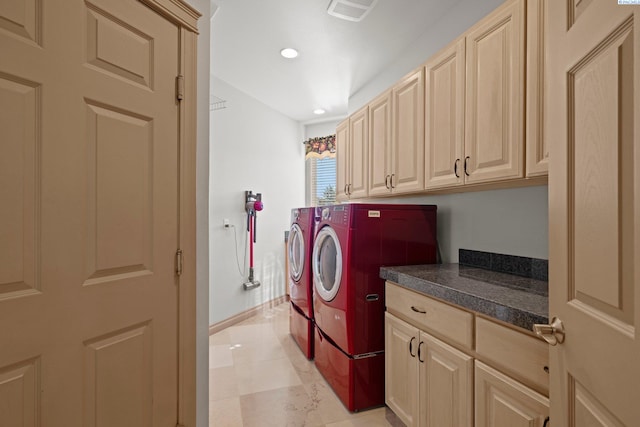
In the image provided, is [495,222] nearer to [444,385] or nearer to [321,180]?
[444,385]

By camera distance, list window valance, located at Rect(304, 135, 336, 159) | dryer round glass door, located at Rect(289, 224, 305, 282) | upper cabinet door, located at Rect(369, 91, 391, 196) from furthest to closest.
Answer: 1. window valance, located at Rect(304, 135, 336, 159)
2. dryer round glass door, located at Rect(289, 224, 305, 282)
3. upper cabinet door, located at Rect(369, 91, 391, 196)

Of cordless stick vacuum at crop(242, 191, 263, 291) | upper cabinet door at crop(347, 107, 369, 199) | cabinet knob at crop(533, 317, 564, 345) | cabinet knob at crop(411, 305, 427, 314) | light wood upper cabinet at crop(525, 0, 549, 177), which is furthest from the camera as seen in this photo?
cordless stick vacuum at crop(242, 191, 263, 291)

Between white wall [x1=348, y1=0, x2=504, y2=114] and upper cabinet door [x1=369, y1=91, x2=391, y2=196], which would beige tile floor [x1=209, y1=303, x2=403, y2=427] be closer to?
upper cabinet door [x1=369, y1=91, x2=391, y2=196]

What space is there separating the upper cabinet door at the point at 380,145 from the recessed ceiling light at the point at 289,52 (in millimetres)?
827

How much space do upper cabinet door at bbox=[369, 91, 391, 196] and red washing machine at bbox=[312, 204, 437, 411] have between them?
373 mm

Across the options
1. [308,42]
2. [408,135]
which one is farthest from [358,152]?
[308,42]

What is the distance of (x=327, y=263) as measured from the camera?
2.40 meters

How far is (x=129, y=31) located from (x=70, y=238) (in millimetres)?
780

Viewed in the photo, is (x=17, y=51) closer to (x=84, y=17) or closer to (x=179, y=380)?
(x=84, y=17)

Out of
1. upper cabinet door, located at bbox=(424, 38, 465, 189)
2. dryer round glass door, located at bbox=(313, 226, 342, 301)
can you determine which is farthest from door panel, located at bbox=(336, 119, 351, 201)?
upper cabinet door, located at bbox=(424, 38, 465, 189)

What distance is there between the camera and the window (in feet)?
15.2

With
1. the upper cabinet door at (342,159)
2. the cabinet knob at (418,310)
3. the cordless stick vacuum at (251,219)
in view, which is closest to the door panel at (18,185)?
the cabinet knob at (418,310)

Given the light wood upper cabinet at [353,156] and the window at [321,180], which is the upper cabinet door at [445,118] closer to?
the light wood upper cabinet at [353,156]

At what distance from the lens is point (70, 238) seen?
3.32ft
